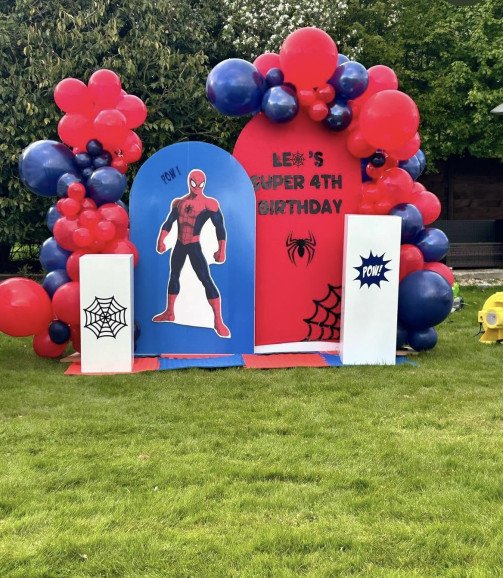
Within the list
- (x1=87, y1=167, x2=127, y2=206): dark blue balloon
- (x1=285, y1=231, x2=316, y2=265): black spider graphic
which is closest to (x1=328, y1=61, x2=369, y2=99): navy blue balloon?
(x1=285, y1=231, x2=316, y2=265): black spider graphic

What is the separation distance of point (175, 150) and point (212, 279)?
127cm

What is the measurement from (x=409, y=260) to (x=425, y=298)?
457 millimetres

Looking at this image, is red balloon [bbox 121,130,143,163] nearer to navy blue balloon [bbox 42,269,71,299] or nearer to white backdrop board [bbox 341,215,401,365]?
navy blue balloon [bbox 42,269,71,299]

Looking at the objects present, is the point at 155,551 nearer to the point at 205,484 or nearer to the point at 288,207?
the point at 205,484

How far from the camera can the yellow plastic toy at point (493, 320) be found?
7.29m

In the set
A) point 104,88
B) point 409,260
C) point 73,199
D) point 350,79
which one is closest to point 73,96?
point 104,88

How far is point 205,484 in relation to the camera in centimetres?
349

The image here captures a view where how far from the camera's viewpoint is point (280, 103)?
643cm

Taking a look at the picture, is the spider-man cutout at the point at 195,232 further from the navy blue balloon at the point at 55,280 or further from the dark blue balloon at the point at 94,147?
the navy blue balloon at the point at 55,280

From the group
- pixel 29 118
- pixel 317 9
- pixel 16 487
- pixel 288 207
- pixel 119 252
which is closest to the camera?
pixel 16 487

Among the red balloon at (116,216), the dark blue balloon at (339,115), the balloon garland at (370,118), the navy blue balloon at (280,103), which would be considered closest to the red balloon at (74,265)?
the red balloon at (116,216)

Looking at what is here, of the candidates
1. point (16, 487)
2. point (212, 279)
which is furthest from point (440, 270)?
point (16, 487)

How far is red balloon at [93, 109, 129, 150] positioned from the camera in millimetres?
6258

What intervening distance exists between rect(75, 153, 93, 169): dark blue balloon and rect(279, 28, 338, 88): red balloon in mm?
1992
